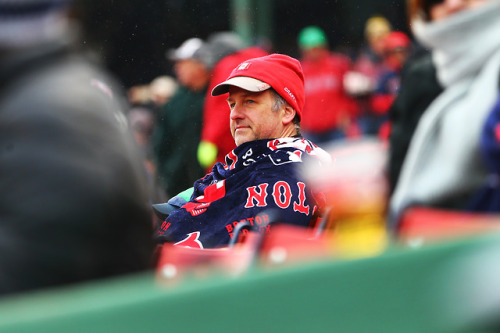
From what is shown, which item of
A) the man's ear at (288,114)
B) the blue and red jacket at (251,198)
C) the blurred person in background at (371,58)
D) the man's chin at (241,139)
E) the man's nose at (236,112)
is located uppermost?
the blurred person in background at (371,58)

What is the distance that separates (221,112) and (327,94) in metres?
2.22

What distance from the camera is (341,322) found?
114 cm

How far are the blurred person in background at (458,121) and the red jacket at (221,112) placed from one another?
1742 mm

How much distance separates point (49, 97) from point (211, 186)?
5.77 ft

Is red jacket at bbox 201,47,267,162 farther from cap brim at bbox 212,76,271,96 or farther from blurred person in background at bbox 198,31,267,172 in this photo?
cap brim at bbox 212,76,271,96

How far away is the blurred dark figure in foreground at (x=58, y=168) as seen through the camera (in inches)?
54.8

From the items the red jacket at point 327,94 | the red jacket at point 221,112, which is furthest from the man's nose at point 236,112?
A: the red jacket at point 327,94

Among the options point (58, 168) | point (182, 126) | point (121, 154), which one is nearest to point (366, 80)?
point (182, 126)

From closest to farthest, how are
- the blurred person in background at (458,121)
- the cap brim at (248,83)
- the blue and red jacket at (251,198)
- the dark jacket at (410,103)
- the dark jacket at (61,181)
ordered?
1. the dark jacket at (61,181)
2. the blurred person in background at (458,121)
3. the dark jacket at (410,103)
4. the blue and red jacket at (251,198)
5. the cap brim at (248,83)

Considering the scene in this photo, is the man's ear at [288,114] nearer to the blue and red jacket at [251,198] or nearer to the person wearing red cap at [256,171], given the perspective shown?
the person wearing red cap at [256,171]

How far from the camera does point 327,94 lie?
19.5 feet

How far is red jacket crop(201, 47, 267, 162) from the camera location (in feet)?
12.6

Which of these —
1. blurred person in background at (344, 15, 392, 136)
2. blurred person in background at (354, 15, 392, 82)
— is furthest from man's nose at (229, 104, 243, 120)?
blurred person in background at (344, 15, 392, 136)

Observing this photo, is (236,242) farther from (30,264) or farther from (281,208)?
(30,264)
